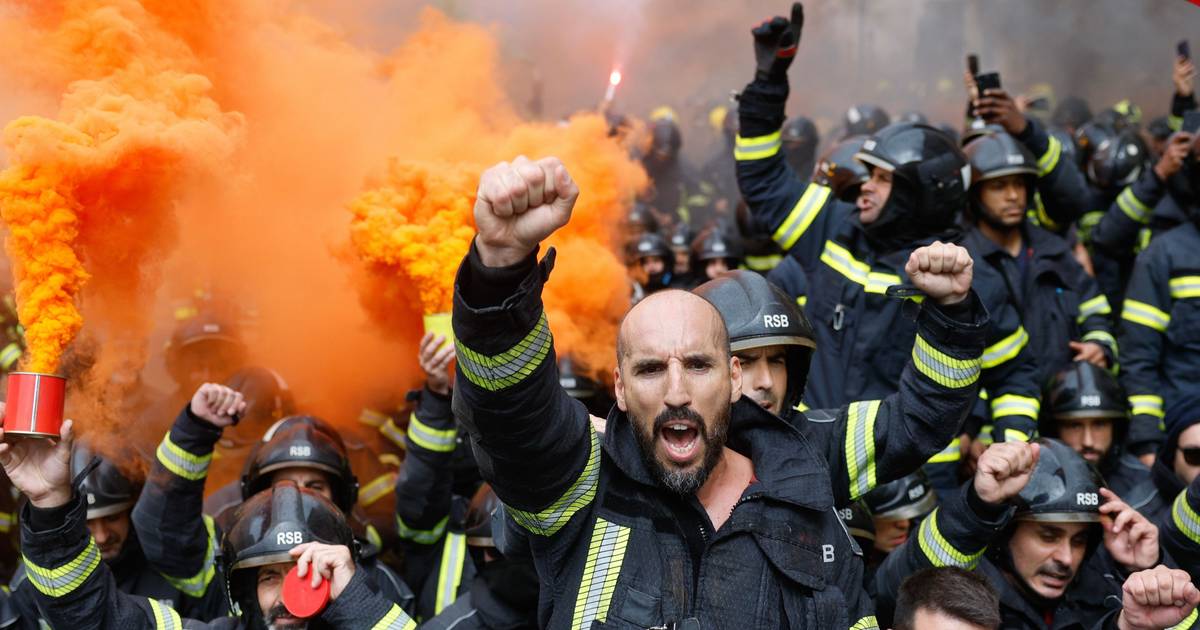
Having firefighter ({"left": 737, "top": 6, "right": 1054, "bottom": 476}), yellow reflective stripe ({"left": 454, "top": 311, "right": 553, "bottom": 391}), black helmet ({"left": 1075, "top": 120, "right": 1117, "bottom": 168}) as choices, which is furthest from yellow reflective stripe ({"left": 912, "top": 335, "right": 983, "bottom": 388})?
black helmet ({"left": 1075, "top": 120, "right": 1117, "bottom": 168})

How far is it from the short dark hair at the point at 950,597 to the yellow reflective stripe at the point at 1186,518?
3.28ft

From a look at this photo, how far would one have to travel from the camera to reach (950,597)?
3.48 metres

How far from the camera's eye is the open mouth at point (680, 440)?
270cm

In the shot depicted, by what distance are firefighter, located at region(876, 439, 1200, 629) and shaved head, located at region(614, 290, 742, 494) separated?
4.40 feet

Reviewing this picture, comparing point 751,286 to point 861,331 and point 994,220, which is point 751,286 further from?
point 994,220

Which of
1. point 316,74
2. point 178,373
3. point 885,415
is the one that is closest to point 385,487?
point 178,373

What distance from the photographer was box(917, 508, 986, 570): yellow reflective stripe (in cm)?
380

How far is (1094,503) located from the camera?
423 centimetres

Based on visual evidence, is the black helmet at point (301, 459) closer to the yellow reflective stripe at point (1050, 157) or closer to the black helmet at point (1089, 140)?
the yellow reflective stripe at point (1050, 157)

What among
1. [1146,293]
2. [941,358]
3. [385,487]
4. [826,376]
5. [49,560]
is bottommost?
[385,487]

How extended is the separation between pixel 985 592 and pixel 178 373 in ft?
16.9

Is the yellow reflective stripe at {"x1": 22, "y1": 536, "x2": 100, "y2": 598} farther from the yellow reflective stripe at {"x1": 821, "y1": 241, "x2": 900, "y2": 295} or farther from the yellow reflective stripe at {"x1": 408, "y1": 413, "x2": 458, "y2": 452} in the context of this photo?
the yellow reflective stripe at {"x1": 821, "y1": 241, "x2": 900, "y2": 295}

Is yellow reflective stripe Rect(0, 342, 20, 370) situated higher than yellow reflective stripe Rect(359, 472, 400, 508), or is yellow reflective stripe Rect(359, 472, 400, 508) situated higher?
yellow reflective stripe Rect(0, 342, 20, 370)

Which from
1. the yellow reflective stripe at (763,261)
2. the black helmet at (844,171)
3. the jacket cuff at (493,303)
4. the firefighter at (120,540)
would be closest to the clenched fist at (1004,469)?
the jacket cuff at (493,303)
